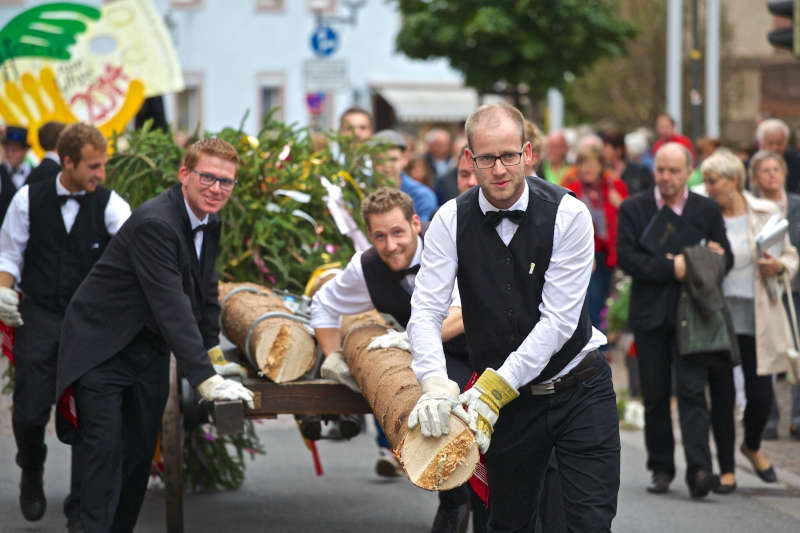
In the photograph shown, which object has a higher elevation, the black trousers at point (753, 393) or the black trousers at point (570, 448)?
the black trousers at point (570, 448)

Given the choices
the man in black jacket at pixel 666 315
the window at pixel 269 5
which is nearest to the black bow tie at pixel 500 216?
the man in black jacket at pixel 666 315

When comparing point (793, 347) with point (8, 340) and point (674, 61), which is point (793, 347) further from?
point (674, 61)

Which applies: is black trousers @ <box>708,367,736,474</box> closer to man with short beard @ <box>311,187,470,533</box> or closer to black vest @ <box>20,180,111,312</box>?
man with short beard @ <box>311,187,470,533</box>

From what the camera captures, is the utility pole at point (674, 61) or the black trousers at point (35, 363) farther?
the utility pole at point (674, 61)

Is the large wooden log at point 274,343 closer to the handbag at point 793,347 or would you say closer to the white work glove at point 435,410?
the white work glove at point 435,410

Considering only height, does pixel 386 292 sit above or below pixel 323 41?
below

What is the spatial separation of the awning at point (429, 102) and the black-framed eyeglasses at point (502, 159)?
111 feet

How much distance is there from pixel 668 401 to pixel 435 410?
3979 millimetres

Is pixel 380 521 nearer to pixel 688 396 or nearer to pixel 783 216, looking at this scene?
pixel 688 396

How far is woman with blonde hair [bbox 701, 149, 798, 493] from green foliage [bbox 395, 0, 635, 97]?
1554cm

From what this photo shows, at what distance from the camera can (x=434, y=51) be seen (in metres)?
25.8

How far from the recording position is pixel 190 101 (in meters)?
38.8

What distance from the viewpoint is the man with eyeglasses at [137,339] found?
605cm

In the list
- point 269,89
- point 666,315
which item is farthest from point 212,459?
point 269,89
